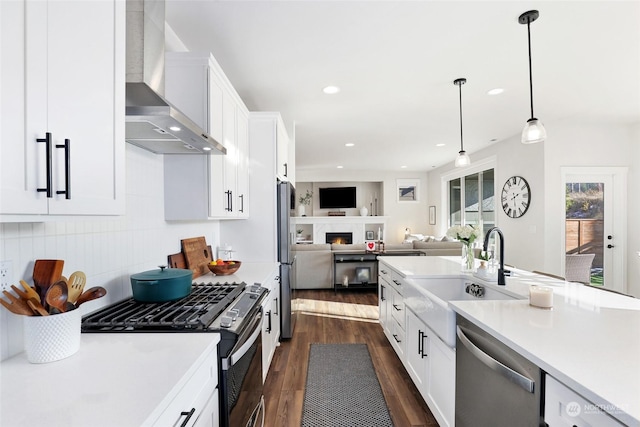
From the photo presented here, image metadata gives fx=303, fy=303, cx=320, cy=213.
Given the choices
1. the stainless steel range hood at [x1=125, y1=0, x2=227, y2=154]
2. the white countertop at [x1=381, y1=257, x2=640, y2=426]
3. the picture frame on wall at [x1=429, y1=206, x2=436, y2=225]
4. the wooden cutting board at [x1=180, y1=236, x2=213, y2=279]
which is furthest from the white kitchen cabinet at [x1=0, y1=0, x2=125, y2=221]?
the picture frame on wall at [x1=429, y1=206, x2=436, y2=225]

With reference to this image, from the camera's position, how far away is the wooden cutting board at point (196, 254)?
2273 mm

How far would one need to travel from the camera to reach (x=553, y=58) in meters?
2.50

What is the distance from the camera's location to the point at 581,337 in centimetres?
109

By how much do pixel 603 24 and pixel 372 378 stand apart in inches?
120

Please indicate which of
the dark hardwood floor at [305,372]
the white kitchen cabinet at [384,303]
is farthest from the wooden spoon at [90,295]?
the white kitchen cabinet at [384,303]

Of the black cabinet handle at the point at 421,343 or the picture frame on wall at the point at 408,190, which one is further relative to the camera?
the picture frame on wall at the point at 408,190

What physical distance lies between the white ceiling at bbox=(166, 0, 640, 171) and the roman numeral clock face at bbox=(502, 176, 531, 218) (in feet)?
3.31

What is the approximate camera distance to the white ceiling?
1.89m

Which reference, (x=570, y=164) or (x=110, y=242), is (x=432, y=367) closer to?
(x=110, y=242)

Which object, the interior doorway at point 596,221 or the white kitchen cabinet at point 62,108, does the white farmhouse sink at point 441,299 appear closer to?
the white kitchen cabinet at point 62,108

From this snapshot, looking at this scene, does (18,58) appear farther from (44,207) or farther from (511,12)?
(511,12)

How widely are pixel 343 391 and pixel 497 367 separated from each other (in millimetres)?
1452

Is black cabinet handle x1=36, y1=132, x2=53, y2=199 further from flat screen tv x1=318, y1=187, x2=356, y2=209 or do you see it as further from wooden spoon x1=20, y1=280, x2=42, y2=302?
flat screen tv x1=318, y1=187, x2=356, y2=209

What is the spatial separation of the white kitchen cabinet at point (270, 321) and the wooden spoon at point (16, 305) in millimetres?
1299
